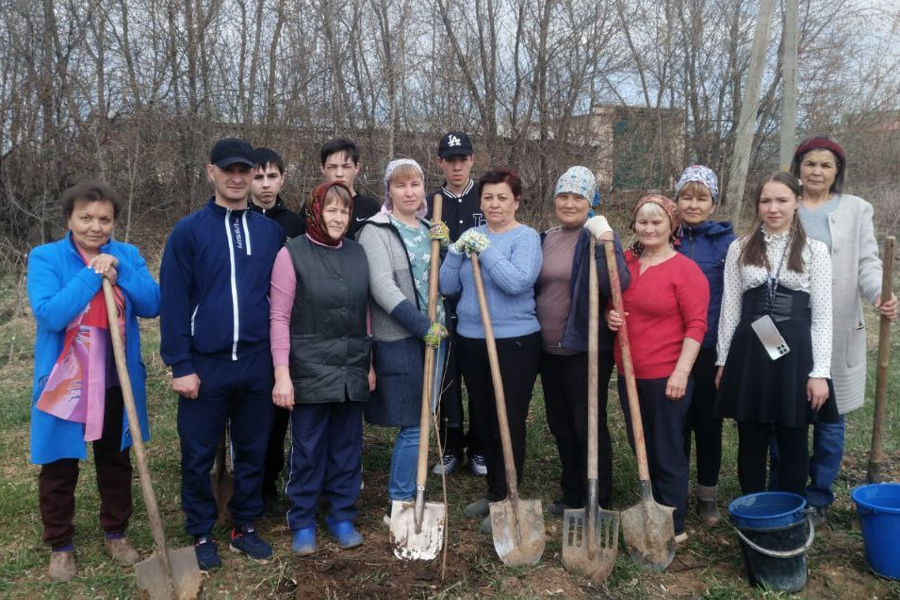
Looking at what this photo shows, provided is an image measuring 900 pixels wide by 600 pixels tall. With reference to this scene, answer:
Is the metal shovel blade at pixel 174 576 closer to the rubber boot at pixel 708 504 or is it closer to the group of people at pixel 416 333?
the group of people at pixel 416 333

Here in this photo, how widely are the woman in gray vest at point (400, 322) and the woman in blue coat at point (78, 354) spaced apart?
1.10 meters

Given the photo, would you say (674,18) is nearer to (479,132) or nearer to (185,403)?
(479,132)

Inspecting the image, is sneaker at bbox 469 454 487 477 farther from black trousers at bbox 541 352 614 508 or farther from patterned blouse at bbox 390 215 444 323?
patterned blouse at bbox 390 215 444 323

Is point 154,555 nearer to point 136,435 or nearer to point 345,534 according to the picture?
point 136,435

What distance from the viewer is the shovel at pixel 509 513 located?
11.2 ft

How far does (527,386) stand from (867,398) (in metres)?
4.05

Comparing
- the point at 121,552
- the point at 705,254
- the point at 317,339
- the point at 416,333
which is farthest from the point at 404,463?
the point at 705,254

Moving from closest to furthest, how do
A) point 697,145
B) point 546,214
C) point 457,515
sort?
point 457,515
point 546,214
point 697,145

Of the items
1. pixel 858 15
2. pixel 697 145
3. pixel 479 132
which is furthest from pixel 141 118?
pixel 858 15

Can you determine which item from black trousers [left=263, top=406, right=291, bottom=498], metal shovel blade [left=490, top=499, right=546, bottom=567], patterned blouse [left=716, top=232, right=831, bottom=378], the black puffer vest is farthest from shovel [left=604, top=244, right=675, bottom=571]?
black trousers [left=263, top=406, right=291, bottom=498]

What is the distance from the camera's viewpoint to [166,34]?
39.0 feet

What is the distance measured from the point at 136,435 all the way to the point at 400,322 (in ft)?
4.25

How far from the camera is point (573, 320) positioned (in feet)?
11.7

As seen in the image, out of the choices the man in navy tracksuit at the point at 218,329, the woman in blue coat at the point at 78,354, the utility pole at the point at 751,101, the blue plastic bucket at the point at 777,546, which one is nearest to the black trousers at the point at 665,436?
the blue plastic bucket at the point at 777,546
